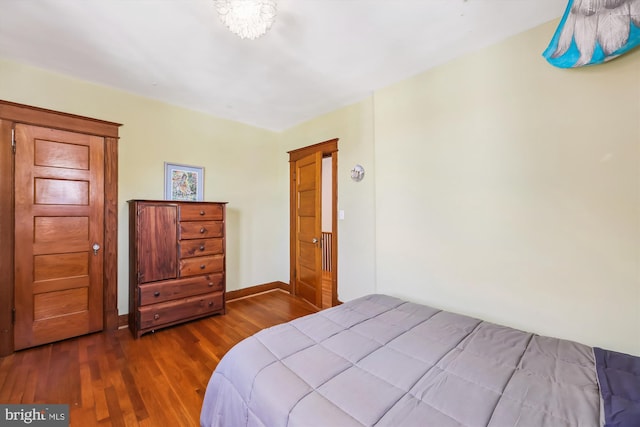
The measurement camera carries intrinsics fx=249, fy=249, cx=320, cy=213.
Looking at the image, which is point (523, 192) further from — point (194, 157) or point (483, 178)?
point (194, 157)

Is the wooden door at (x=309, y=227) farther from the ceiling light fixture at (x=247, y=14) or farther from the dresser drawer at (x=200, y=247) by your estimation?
the ceiling light fixture at (x=247, y=14)

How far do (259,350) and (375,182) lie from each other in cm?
205

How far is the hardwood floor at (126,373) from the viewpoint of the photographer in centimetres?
157

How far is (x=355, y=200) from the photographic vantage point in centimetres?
303

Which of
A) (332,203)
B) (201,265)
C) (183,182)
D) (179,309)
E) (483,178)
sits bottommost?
(179,309)

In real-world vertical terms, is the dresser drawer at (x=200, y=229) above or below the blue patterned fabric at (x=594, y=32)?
below

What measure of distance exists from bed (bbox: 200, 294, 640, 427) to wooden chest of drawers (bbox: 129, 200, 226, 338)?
66.3 inches

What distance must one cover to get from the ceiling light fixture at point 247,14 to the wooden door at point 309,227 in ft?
6.45

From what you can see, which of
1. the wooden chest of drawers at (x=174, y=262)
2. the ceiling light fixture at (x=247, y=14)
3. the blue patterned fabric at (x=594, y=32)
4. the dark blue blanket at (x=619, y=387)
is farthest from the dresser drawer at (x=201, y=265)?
the blue patterned fabric at (x=594, y=32)

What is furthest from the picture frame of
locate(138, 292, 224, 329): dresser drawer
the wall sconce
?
the wall sconce

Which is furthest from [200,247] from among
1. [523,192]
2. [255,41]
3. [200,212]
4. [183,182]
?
[523,192]

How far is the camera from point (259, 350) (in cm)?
128

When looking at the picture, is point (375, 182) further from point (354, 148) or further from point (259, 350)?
point (259, 350)

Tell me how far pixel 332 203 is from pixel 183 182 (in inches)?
75.6
